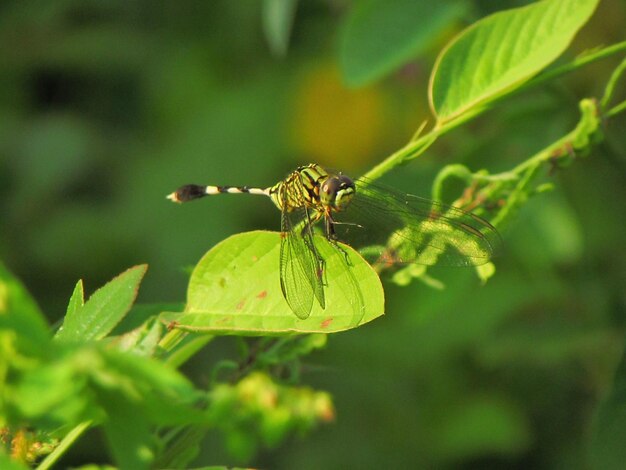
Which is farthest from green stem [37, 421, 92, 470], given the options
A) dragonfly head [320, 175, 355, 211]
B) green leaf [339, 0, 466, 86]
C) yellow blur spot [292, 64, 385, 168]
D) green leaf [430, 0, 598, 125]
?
yellow blur spot [292, 64, 385, 168]

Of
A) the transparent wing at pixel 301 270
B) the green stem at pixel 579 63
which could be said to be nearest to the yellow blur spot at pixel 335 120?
the transparent wing at pixel 301 270

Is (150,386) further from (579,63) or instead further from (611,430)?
(611,430)

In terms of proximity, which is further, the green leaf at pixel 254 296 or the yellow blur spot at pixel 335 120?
the yellow blur spot at pixel 335 120

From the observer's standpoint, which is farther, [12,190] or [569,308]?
[12,190]

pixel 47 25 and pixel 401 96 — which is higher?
pixel 47 25

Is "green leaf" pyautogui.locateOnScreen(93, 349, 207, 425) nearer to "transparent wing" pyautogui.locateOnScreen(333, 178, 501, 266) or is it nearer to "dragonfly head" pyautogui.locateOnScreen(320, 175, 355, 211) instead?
"transparent wing" pyautogui.locateOnScreen(333, 178, 501, 266)

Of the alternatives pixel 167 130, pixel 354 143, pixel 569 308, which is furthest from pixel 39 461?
pixel 167 130

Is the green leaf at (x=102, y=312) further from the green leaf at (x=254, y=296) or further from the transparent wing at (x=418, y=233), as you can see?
the transparent wing at (x=418, y=233)

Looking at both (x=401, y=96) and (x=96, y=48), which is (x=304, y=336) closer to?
(x=401, y=96)
